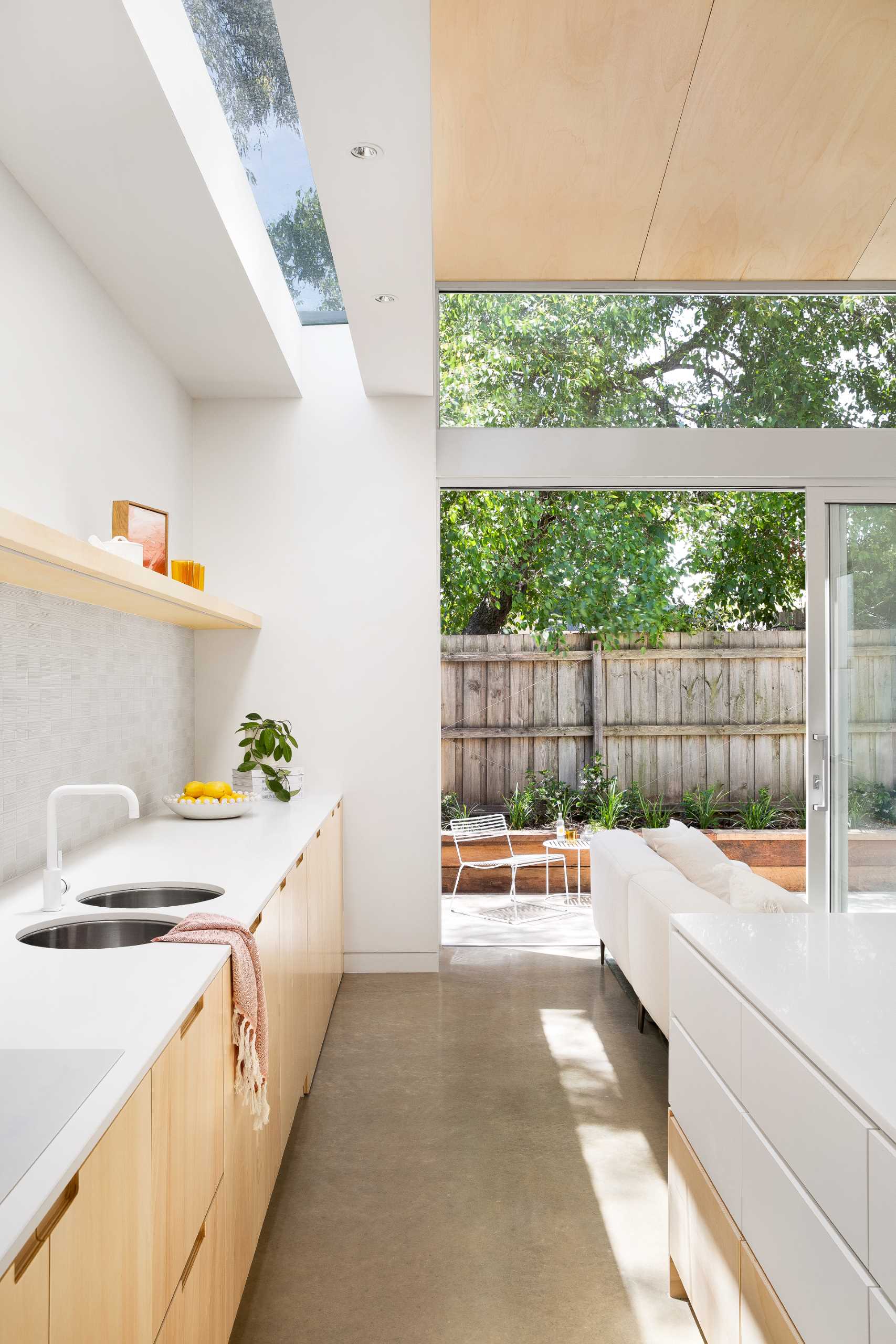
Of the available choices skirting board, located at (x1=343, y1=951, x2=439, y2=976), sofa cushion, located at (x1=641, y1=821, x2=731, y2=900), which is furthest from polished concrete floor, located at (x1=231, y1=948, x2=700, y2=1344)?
sofa cushion, located at (x1=641, y1=821, x2=731, y2=900)

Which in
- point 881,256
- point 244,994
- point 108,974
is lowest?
point 244,994

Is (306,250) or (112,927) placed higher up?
(306,250)

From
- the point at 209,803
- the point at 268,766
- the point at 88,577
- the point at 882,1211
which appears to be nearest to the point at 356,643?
the point at 268,766

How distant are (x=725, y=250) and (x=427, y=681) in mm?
2233

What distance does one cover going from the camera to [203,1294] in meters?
1.44

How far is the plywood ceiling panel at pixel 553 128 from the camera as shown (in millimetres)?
2863

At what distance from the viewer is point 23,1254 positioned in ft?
2.65

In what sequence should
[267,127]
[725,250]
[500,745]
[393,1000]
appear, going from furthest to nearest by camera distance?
1. [500,745]
2. [725,250]
3. [393,1000]
4. [267,127]

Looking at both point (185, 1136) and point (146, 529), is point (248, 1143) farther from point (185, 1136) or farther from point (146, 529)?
point (146, 529)

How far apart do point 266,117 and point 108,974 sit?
192 centimetres

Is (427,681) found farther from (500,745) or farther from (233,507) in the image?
(500,745)

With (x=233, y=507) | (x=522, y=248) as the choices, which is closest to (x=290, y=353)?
(x=233, y=507)

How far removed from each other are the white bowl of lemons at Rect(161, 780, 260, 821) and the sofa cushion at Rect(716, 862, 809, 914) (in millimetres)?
1661

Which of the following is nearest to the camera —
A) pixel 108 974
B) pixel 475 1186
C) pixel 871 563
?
pixel 108 974
